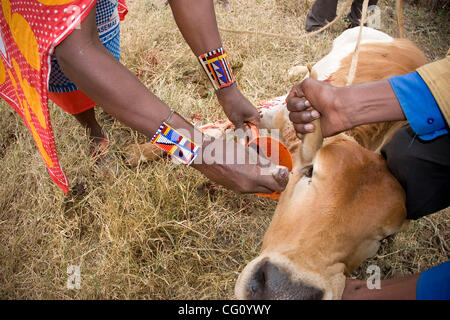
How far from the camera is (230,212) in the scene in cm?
239

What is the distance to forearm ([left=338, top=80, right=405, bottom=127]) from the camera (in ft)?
4.56

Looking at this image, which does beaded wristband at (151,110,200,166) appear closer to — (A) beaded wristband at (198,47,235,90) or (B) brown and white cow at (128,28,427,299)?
(B) brown and white cow at (128,28,427,299)

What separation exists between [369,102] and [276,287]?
0.79 metres

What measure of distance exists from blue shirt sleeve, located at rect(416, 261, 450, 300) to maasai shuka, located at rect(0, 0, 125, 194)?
1.67 metres

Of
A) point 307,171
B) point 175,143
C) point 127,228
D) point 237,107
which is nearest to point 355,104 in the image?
point 307,171

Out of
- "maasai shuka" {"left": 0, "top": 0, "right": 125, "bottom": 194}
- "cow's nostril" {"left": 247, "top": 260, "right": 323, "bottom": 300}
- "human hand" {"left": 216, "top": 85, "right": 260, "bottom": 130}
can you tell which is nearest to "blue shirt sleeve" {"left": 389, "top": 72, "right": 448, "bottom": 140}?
"cow's nostril" {"left": 247, "top": 260, "right": 323, "bottom": 300}

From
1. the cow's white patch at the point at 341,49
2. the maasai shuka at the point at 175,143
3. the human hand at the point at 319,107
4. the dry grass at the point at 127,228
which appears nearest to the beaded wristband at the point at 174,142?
the maasai shuka at the point at 175,143

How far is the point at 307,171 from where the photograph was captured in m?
1.71

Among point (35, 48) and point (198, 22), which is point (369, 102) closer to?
point (198, 22)

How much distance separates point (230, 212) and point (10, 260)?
1339 mm

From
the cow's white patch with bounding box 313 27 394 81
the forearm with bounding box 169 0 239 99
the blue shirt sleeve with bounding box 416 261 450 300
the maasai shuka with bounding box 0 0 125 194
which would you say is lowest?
the cow's white patch with bounding box 313 27 394 81

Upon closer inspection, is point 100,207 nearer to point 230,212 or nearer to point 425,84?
point 230,212
